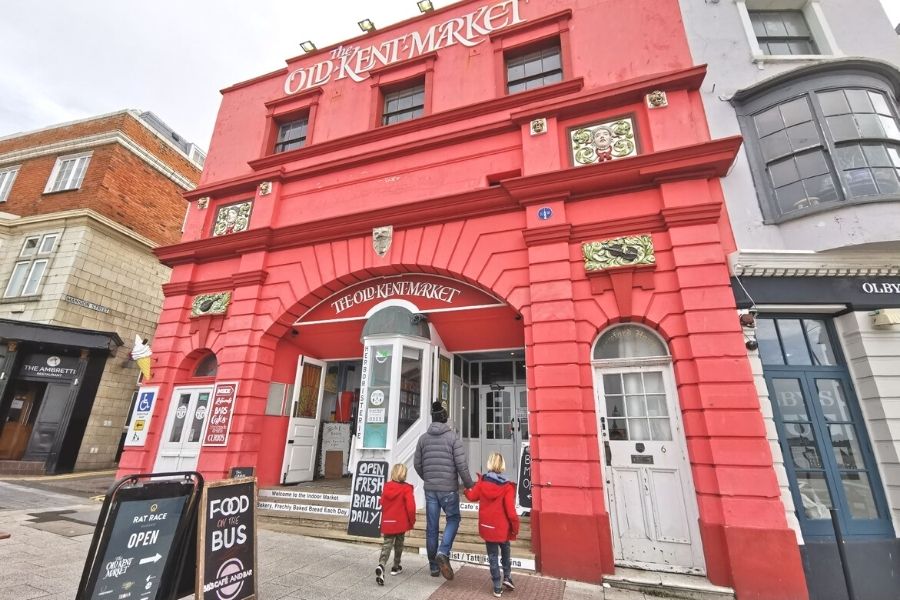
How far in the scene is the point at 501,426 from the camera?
9.81m

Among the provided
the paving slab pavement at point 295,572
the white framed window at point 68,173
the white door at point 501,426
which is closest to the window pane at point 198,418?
the paving slab pavement at point 295,572

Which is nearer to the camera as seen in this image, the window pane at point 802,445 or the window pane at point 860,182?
the window pane at point 802,445

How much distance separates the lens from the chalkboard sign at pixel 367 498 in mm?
6371

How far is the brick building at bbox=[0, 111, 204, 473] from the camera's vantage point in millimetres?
12648

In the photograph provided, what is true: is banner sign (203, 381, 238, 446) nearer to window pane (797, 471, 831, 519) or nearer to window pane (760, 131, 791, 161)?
window pane (797, 471, 831, 519)

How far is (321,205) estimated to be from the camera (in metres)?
9.88

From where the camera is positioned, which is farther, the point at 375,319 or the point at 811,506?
the point at 375,319

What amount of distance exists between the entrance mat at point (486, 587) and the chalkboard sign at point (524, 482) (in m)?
1.65

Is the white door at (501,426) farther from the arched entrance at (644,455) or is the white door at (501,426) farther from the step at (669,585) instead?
the step at (669,585)

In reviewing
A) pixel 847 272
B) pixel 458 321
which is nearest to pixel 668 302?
pixel 847 272

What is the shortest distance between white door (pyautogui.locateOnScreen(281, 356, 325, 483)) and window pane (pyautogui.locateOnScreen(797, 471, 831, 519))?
9389mm

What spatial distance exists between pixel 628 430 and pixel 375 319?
A: 5.05 meters

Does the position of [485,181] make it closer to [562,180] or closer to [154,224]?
[562,180]

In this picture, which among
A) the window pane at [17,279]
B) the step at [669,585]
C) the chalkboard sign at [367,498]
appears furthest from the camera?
the window pane at [17,279]
